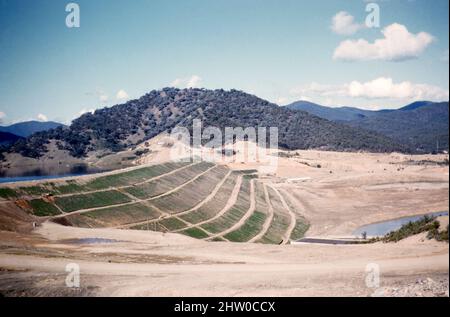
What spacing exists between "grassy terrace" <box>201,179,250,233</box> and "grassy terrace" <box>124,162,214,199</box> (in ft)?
33.9

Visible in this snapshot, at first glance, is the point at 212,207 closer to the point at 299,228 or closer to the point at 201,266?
the point at 299,228

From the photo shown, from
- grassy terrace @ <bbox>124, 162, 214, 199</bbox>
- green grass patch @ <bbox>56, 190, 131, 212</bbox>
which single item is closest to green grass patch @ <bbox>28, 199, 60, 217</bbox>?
green grass patch @ <bbox>56, 190, 131, 212</bbox>

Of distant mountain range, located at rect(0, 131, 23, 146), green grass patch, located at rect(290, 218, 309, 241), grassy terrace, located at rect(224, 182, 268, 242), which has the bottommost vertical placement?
green grass patch, located at rect(290, 218, 309, 241)

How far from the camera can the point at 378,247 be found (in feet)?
95.7

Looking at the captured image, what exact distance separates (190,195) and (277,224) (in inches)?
571

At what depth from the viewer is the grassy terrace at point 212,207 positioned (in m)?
54.3

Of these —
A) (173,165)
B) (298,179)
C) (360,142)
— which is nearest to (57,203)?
(173,165)

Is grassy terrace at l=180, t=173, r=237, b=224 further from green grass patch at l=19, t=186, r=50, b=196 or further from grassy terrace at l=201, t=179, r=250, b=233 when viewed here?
green grass patch at l=19, t=186, r=50, b=196

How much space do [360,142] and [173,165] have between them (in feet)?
418

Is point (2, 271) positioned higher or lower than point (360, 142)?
lower

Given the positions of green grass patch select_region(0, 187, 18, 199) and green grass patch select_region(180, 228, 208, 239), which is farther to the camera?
green grass patch select_region(180, 228, 208, 239)

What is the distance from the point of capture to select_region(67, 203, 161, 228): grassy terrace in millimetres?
43500

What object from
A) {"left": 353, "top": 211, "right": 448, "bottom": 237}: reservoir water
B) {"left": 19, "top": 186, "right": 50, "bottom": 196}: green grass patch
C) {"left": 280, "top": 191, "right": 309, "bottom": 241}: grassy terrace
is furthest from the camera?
{"left": 280, "top": 191, "right": 309, "bottom": 241}: grassy terrace

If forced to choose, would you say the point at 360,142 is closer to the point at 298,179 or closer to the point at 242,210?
the point at 298,179
